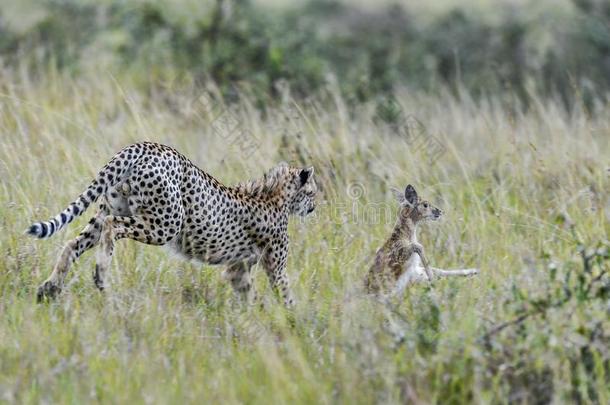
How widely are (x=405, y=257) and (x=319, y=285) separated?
0.54 meters

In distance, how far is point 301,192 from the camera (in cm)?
617

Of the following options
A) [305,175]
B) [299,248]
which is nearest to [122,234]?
[299,248]

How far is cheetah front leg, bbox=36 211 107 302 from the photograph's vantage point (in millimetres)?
5086

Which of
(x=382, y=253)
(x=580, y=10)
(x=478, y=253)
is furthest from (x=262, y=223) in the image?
(x=580, y=10)

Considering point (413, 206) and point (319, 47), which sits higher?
point (413, 206)

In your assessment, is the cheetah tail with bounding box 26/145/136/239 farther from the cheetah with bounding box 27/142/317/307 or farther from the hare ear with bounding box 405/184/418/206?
the hare ear with bounding box 405/184/418/206

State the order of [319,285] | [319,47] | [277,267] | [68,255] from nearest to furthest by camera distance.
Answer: [68,255] → [319,285] → [277,267] → [319,47]

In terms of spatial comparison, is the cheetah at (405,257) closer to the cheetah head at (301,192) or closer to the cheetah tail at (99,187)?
the cheetah head at (301,192)

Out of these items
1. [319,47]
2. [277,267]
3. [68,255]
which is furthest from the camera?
[319,47]

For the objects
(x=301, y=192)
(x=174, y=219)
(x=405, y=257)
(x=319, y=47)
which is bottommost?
(x=319, y=47)

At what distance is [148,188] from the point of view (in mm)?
5207

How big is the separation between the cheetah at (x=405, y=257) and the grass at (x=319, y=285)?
0.14 m

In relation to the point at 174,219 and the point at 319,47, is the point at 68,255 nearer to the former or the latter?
the point at 174,219

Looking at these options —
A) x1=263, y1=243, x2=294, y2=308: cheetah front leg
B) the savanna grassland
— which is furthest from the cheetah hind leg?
x1=263, y1=243, x2=294, y2=308: cheetah front leg
